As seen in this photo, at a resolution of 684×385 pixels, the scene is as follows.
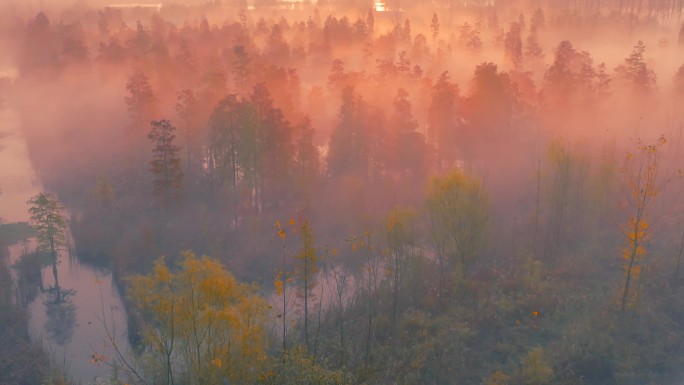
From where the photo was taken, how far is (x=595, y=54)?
8100 cm

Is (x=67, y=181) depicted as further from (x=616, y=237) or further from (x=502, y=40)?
(x=502, y=40)

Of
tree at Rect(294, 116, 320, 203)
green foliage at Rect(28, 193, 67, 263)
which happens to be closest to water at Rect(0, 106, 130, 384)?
green foliage at Rect(28, 193, 67, 263)

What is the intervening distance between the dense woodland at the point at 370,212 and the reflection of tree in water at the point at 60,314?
5.57 feet

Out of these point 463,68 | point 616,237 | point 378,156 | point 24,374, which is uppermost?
point 463,68

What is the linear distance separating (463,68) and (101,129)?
4284cm

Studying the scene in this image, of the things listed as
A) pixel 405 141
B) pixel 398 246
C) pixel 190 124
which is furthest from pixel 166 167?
pixel 398 246

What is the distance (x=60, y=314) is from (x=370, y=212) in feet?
65.1

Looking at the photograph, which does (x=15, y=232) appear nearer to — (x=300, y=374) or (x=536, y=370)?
(x=300, y=374)

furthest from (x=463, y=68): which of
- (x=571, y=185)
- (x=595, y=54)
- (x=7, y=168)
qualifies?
(x=7, y=168)

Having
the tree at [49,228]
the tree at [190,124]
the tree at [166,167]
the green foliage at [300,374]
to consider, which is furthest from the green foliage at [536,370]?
the tree at [190,124]

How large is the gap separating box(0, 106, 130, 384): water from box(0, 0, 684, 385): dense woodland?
3.13ft

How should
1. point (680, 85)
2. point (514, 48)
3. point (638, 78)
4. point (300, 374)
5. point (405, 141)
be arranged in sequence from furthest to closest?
1. point (514, 48)
2. point (680, 85)
3. point (638, 78)
4. point (405, 141)
5. point (300, 374)

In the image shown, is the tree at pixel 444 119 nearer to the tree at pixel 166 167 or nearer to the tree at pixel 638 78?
the tree at pixel 638 78

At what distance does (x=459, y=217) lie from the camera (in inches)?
1081
